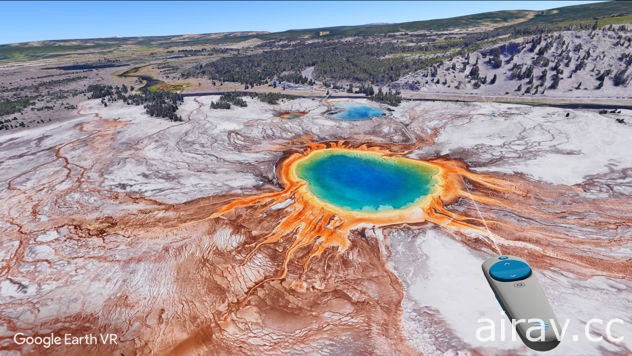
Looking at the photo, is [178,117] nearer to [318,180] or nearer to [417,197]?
[318,180]

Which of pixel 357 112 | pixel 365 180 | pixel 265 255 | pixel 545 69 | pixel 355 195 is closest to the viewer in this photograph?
pixel 265 255

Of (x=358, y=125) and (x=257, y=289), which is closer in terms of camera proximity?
(x=257, y=289)

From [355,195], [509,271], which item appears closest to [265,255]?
[355,195]

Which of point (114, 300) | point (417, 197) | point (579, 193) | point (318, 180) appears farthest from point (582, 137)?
point (114, 300)

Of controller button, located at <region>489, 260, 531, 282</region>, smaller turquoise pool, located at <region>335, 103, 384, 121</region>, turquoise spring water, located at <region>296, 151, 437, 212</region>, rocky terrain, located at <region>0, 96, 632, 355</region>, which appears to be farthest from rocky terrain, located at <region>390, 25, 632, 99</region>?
controller button, located at <region>489, 260, 531, 282</region>

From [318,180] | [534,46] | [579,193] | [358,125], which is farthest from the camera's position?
[534,46]

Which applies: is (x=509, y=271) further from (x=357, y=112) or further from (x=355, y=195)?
(x=357, y=112)

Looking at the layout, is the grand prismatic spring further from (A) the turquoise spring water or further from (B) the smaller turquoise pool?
(B) the smaller turquoise pool
